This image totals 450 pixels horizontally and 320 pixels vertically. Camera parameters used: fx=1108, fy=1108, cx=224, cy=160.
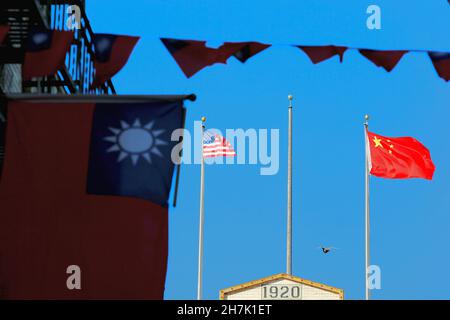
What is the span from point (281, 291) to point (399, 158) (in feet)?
18.7

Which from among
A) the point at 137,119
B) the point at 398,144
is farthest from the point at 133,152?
the point at 398,144

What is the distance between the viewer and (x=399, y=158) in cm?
3369

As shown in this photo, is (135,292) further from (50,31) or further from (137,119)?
(50,31)

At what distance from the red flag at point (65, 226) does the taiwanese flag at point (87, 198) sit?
0.05 feet

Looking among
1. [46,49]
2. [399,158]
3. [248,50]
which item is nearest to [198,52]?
[248,50]

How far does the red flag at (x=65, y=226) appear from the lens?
15505 millimetres

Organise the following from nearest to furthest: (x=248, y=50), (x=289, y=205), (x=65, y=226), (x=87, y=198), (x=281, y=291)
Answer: (x=65, y=226) < (x=87, y=198) < (x=248, y=50) < (x=281, y=291) < (x=289, y=205)

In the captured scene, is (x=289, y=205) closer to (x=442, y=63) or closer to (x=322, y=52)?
(x=442, y=63)

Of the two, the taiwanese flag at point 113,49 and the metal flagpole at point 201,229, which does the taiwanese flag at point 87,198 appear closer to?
the taiwanese flag at point 113,49

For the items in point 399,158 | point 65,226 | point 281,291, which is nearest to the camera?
point 65,226

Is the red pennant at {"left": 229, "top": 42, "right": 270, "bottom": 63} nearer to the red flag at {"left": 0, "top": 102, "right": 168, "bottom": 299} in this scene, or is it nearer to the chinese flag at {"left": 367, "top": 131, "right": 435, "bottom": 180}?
the red flag at {"left": 0, "top": 102, "right": 168, "bottom": 299}

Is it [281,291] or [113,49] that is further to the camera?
[281,291]
